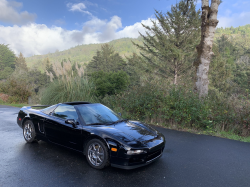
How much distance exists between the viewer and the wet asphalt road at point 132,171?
3.30 meters

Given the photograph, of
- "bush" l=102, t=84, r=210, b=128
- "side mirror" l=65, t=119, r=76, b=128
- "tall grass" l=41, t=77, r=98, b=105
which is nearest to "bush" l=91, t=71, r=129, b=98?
"tall grass" l=41, t=77, r=98, b=105

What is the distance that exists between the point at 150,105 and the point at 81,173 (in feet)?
18.0

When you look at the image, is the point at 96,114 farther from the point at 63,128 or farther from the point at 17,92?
the point at 17,92

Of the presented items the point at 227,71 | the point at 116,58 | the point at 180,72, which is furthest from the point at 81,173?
the point at 116,58

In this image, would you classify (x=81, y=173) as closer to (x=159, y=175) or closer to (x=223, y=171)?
(x=159, y=175)

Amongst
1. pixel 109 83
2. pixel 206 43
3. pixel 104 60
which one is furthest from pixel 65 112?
pixel 104 60

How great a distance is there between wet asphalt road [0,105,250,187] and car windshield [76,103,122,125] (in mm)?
944

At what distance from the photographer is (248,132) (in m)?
6.61

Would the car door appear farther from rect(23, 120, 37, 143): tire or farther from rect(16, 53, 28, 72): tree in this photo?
rect(16, 53, 28, 72): tree

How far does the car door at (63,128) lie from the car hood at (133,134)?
24.2 inches

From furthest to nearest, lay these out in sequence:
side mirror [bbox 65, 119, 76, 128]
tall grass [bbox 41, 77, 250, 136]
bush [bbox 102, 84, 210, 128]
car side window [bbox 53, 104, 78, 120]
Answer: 1. bush [bbox 102, 84, 210, 128]
2. tall grass [bbox 41, 77, 250, 136]
3. car side window [bbox 53, 104, 78, 120]
4. side mirror [bbox 65, 119, 76, 128]

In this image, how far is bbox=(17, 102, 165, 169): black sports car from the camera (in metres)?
3.52

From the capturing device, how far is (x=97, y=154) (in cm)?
380

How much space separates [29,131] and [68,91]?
5.53 metres
